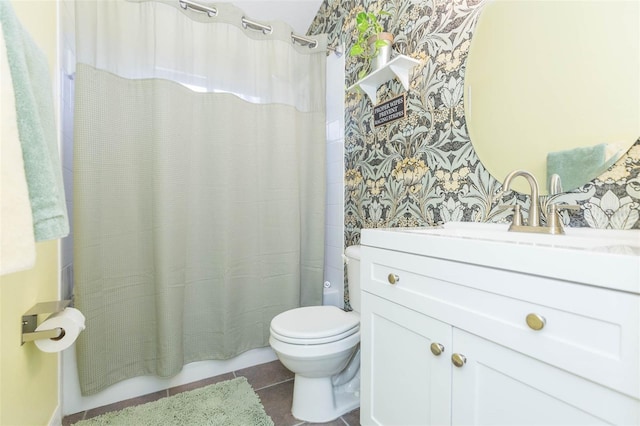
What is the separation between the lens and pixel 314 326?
1.31 metres

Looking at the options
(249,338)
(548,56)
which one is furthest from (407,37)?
(249,338)

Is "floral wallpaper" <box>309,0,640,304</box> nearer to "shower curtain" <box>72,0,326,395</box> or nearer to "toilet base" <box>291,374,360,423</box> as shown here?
"shower curtain" <box>72,0,326,395</box>

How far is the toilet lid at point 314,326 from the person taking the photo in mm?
1230

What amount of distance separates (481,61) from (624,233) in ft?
2.39

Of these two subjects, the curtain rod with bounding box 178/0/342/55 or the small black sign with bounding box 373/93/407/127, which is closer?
the small black sign with bounding box 373/93/407/127

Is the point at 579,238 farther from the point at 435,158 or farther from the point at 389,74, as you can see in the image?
the point at 389,74

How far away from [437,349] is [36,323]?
1.31 meters

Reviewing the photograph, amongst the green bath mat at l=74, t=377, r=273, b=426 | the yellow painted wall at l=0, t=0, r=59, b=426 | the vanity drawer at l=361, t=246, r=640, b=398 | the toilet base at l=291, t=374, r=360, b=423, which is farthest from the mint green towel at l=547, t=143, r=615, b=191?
the yellow painted wall at l=0, t=0, r=59, b=426

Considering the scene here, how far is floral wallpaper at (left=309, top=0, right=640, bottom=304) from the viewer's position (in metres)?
0.83

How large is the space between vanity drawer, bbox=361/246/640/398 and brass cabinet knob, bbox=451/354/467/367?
0.02 meters

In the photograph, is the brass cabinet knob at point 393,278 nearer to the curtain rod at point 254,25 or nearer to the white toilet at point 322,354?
the white toilet at point 322,354

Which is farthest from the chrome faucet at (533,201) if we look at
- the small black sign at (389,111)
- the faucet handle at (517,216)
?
the small black sign at (389,111)

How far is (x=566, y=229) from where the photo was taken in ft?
2.92

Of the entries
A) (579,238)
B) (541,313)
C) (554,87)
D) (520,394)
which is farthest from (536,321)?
(554,87)
